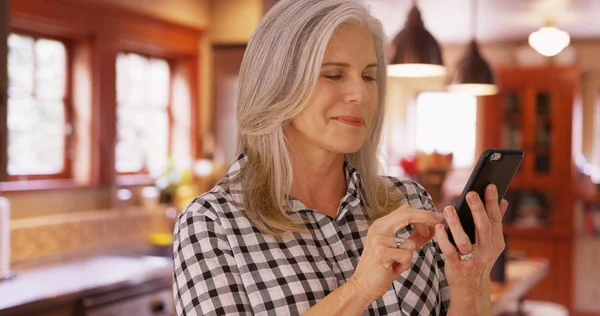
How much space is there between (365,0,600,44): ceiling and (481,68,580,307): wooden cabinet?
1.50 ft

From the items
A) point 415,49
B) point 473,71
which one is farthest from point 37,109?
point 473,71

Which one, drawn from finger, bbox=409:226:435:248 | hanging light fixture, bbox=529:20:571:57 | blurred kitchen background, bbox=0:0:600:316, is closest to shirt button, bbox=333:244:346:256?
finger, bbox=409:226:435:248

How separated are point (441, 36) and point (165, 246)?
14.8ft

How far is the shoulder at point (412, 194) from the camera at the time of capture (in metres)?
1.43

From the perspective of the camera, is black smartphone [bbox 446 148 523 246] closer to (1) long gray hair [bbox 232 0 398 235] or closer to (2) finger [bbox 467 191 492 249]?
(2) finger [bbox 467 191 492 249]

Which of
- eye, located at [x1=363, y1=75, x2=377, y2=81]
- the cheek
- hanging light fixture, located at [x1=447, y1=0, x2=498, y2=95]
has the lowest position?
Answer: the cheek

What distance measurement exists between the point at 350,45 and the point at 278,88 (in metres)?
0.15

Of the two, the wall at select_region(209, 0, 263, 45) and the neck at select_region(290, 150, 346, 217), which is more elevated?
the wall at select_region(209, 0, 263, 45)

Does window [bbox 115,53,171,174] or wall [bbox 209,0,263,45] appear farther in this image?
wall [bbox 209,0,263,45]

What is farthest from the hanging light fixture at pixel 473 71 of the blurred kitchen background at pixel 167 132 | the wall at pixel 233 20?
the wall at pixel 233 20

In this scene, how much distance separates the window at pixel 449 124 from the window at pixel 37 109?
478 cm

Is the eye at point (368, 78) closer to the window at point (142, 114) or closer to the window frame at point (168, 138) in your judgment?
the window frame at point (168, 138)

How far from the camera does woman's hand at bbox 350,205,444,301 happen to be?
1085 millimetres

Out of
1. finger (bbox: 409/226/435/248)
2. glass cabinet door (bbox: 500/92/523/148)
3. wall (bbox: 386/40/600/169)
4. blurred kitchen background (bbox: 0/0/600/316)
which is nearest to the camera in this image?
finger (bbox: 409/226/435/248)
